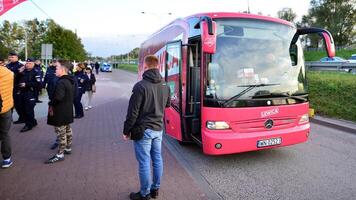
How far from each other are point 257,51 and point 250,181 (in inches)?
93.0

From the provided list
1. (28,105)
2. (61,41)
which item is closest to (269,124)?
(28,105)

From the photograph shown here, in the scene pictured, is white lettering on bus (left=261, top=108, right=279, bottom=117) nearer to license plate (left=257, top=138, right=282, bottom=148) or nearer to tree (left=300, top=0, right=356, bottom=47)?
license plate (left=257, top=138, right=282, bottom=148)

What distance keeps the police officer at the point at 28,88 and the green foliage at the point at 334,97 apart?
9.28 metres

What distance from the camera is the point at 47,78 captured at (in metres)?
10.2

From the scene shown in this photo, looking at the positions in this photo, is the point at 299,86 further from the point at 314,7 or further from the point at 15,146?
the point at 314,7

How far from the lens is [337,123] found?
29.0ft

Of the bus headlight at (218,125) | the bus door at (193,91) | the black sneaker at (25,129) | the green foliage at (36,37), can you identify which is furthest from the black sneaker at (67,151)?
the green foliage at (36,37)

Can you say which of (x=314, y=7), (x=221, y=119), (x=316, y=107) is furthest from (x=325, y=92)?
(x=314, y=7)

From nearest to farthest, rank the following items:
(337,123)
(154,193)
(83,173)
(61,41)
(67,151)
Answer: (154,193), (83,173), (67,151), (337,123), (61,41)

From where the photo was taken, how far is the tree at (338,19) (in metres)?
61.5

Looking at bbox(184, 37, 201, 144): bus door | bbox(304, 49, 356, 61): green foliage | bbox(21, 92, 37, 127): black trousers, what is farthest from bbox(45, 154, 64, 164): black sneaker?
bbox(304, 49, 356, 61): green foliage

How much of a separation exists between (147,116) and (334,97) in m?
9.00

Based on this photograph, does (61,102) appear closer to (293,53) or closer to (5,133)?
(5,133)

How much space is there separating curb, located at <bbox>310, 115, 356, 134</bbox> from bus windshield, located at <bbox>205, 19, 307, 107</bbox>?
3.37 m
